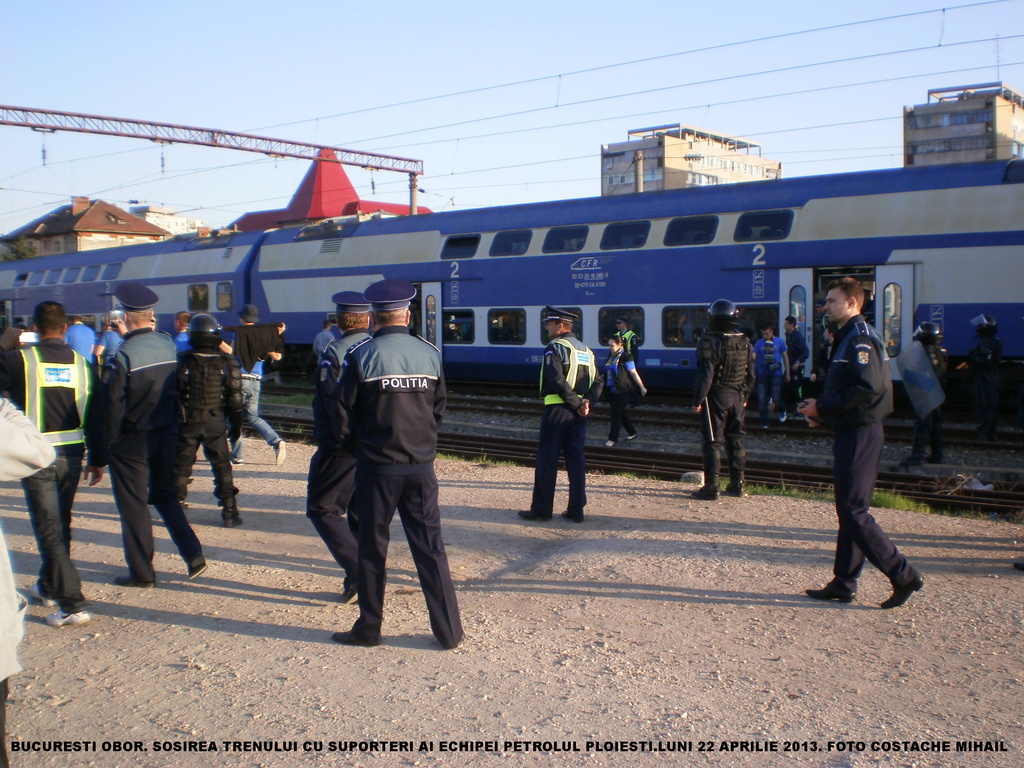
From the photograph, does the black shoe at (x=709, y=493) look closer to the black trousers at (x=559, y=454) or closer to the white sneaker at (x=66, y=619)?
the black trousers at (x=559, y=454)

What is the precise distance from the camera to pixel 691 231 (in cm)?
1564

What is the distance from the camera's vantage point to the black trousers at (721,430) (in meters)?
7.98

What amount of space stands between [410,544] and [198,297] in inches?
882

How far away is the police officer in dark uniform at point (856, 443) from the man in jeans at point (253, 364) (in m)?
6.81

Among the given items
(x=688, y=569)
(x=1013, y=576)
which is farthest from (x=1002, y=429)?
(x=688, y=569)

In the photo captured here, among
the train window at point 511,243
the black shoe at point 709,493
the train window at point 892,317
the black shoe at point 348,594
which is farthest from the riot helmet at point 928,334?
the train window at point 511,243

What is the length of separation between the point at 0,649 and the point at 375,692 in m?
1.66

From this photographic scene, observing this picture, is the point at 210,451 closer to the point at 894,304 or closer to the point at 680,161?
the point at 894,304

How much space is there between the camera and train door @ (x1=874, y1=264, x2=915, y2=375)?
525 inches

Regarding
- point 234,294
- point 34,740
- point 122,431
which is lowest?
point 34,740

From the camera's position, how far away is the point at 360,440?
4.54m

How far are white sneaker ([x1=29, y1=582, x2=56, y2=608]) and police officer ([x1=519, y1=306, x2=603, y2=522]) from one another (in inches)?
144

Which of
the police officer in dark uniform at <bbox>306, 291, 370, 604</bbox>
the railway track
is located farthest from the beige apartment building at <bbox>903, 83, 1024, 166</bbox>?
the police officer in dark uniform at <bbox>306, 291, 370, 604</bbox>

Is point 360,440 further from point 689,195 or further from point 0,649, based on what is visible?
point 689,195
